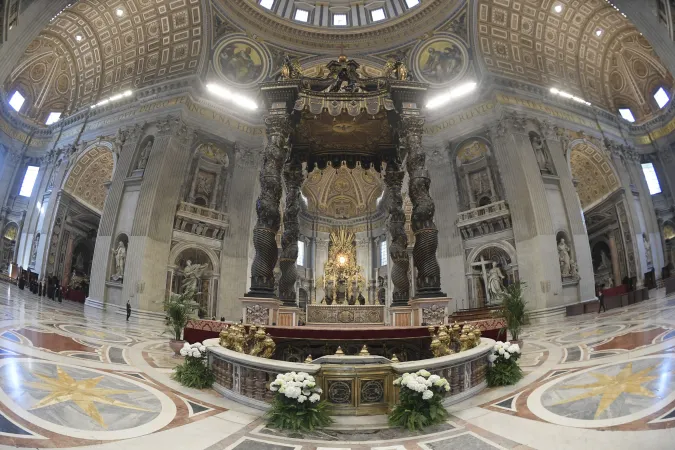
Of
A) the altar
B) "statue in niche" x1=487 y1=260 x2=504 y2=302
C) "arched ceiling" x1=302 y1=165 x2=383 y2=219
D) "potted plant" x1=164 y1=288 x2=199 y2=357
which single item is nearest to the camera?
"potted plant" x1=164 y1=288 x2=199 y2=357

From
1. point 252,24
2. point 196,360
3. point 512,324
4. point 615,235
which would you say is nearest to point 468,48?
point 252,24

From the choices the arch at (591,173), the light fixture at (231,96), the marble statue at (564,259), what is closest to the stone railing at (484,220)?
the marble statue at (564,259)

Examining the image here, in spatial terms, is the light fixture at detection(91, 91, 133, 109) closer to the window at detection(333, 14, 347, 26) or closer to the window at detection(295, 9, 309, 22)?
the window at detection(295, 9, 309, 22)

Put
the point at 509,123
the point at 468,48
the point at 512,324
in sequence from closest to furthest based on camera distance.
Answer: the point at 512,324, the point at 509,123, the point at 468,48

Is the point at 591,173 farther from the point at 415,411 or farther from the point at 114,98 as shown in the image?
the point at 114,98

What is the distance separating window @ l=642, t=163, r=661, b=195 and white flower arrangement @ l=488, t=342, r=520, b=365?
73.5ft

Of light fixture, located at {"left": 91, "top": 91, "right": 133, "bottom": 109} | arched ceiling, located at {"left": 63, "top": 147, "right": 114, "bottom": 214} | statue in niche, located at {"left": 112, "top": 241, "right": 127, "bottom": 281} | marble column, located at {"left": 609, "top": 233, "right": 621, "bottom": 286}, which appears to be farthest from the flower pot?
marble column, located at {"left": 609, "top": 233, "right": 621, "bottom": 286}

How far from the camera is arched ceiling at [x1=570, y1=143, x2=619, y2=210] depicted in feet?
64.6

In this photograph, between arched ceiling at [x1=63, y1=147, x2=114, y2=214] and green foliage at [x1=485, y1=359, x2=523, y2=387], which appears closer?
green foliage at [x1=485, y1=359, x2=523, y2=387]

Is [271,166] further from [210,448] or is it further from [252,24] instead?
[252,24]

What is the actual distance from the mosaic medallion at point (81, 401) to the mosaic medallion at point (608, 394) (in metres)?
3.56

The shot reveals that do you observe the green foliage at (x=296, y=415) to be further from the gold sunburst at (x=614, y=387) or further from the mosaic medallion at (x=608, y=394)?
the gold sunburst at (x=614, y=387)

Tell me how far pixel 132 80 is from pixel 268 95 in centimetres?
1501

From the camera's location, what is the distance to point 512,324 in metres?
7.36
